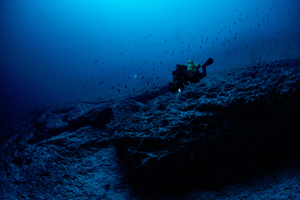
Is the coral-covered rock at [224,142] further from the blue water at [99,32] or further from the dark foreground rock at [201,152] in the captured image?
the blue water at [99,32]

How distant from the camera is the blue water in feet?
210

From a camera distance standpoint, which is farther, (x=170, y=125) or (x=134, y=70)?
(x=134, y=70)

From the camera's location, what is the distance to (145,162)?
8.70 feet

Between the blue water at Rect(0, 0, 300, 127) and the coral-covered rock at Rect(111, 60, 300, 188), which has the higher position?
the blue water at Rect(0, 0, 300, 127)

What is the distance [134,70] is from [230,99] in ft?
190

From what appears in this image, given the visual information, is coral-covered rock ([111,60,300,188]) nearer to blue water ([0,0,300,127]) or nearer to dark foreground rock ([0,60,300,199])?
dark foreground rock ([0,60,300,199])

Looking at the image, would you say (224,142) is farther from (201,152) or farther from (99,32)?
(99,32)

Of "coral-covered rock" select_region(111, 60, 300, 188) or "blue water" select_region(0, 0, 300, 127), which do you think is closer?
"coral-covered rock" select_region(111, 60, 300, 188)

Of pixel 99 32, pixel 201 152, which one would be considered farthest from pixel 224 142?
pixel 99 32

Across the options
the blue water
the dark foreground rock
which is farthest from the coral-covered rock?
the blue water

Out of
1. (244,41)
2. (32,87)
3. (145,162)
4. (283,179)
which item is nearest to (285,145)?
(283,179)

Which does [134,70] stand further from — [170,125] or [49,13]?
[49,13]

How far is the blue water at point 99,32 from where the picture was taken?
63969 mm

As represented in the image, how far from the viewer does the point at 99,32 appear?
127688 mm
